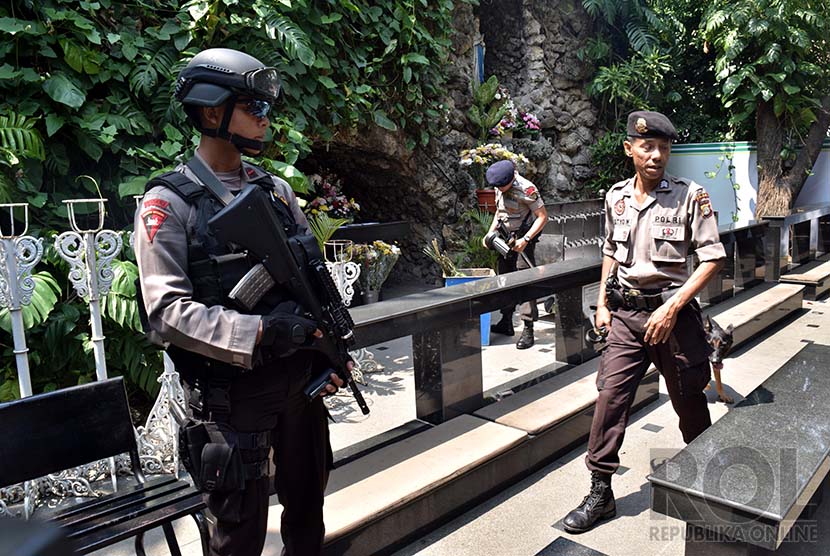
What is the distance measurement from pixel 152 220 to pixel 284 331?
0.46 m

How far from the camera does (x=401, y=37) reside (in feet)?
23.2

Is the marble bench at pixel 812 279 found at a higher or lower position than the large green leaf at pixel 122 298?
lower

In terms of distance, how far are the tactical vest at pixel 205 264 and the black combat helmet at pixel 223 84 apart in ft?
0.64

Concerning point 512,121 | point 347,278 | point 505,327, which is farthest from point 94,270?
point 512,121

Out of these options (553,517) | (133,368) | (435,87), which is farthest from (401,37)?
(553,517)

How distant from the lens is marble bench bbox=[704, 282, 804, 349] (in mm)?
5277

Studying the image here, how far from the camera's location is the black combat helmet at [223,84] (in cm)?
171

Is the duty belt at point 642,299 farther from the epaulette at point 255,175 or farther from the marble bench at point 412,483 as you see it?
the epaulette at point 255,175

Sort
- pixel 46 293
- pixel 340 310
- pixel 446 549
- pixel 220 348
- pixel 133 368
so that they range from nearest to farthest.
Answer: pixel 220 348 → pixel 340 310 → pixel 446 549 → pixel 46 293 → pixel 133 368

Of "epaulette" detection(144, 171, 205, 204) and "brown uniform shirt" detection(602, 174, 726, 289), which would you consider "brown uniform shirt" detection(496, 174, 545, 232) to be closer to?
"brown uniform shirt" detection(602, 174, 726, 289)

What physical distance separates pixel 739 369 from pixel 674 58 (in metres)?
9.19

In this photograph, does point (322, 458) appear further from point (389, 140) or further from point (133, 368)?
point (389, 140)

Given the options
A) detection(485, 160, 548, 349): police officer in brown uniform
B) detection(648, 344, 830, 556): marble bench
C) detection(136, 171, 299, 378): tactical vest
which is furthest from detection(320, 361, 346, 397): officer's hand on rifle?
detection(485, 160, 548, 349): police officer in brown uniform

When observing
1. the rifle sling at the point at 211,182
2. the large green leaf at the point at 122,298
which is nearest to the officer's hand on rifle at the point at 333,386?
the rifle sling at the point at 211,182
